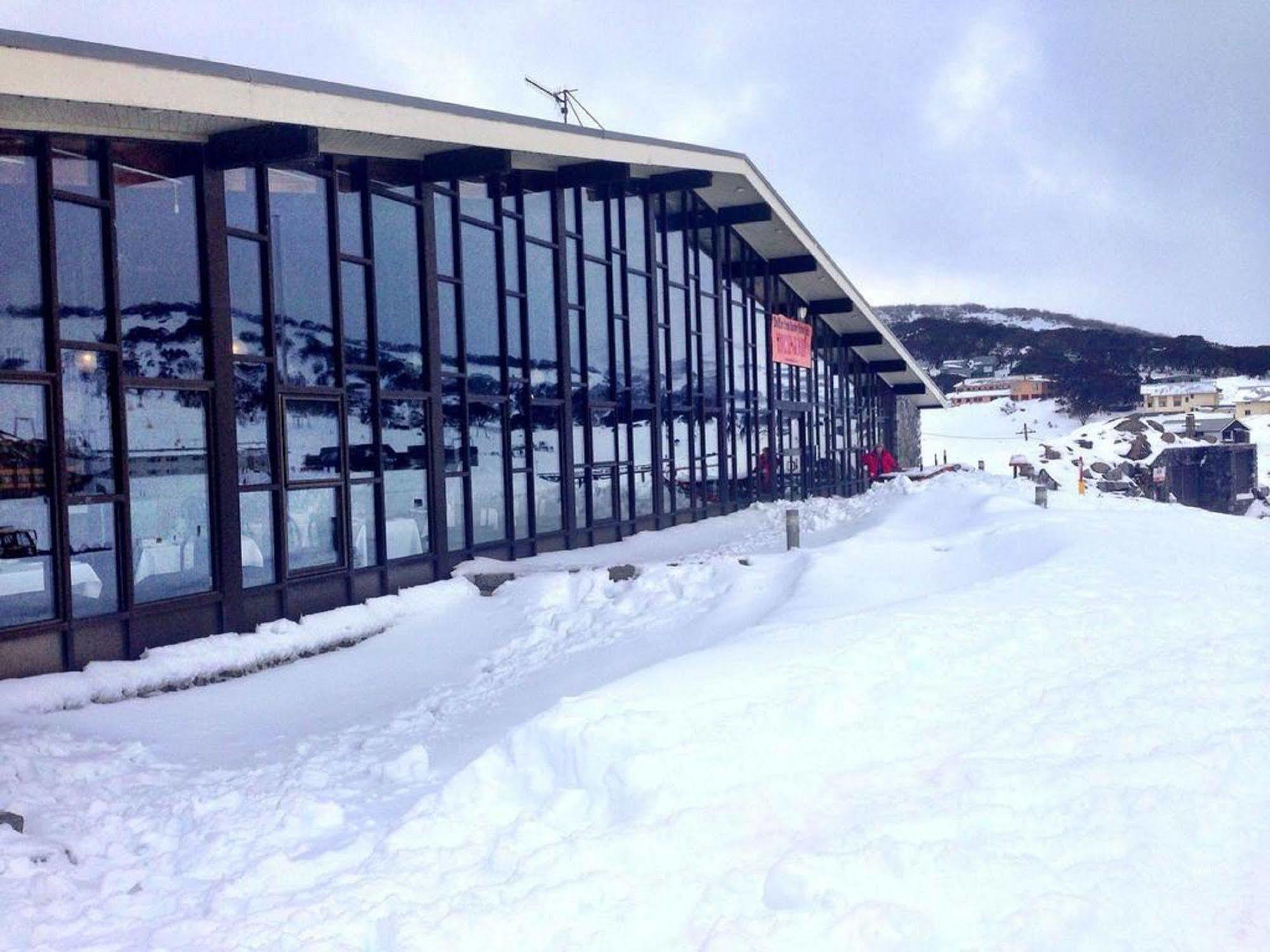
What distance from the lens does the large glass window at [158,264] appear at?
8688mm

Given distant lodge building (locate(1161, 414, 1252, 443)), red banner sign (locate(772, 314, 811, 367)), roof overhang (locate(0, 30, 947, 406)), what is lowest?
distant lodge building (locate(1161, 414, 1252, 443))

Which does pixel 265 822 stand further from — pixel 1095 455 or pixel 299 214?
pixel 1095 455

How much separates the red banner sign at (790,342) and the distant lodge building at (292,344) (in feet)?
18.1

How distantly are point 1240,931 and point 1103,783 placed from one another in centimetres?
118

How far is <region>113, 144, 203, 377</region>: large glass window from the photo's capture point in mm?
8688

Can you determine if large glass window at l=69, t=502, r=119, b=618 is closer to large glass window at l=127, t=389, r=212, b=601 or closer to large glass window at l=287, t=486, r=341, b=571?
large glass window at l=127, t=389, r=212, b=601

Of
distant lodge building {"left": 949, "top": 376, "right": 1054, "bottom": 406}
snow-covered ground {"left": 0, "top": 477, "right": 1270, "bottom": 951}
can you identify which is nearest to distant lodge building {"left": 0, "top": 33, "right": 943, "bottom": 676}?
snow-covered ground {"left": 0, "top": 477, "right": 1270, "bottom": 951}

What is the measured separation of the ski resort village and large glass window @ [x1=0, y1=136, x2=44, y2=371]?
32mm

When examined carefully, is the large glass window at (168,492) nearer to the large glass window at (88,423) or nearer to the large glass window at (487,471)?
the large glass window at (88,423)

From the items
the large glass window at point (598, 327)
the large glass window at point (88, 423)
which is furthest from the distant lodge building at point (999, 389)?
the large glass window at point (88, 423)

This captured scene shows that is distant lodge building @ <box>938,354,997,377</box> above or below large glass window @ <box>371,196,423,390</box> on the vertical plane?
above

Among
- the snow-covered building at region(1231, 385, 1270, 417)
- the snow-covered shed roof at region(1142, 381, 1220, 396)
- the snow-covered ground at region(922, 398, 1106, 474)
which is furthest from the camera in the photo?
the snow-covered building at region(1231, 385, 1270, 417)

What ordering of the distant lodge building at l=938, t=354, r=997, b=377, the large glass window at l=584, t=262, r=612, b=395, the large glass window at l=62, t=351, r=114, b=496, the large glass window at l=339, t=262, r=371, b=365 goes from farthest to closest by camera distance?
the distant lodge building at l=938, t=354, r=997, b=377 < the large glass window at l=584, t=262, r=612, b=395 < the large glass window at l=339, t=262, r=371, b=365 < the large glass window at l=62, t=351, r=114, b=496

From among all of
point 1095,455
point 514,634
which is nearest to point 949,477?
point 514,634
